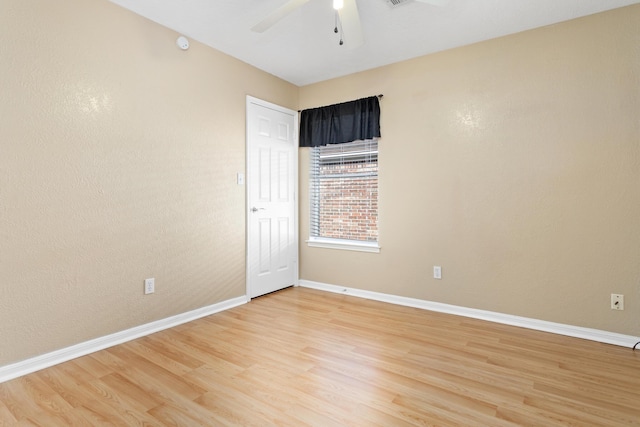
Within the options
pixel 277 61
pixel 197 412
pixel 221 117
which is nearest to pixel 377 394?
pixel 197 412

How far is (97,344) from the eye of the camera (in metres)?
2.40

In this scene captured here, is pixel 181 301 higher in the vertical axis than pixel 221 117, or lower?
lower

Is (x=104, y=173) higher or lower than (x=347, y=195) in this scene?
higher

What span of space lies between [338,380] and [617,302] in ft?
7.46

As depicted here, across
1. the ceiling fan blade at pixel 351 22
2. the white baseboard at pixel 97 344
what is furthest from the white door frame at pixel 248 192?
the ceiling fan blade at pixel 351 22

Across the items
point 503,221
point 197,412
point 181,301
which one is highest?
point 503,221

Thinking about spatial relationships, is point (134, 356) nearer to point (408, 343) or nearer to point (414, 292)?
point (408, 343)

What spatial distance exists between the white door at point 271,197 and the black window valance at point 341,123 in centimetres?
18

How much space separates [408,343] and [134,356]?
6.53 feet

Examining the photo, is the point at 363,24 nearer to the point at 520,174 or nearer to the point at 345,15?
the point at 345,15

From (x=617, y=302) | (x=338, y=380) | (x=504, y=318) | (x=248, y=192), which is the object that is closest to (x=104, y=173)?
(x=248, y=192)

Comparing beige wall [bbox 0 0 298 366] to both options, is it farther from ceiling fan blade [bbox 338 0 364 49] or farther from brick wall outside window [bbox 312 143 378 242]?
ceiling fan blade [bbox 338 0 364 49]

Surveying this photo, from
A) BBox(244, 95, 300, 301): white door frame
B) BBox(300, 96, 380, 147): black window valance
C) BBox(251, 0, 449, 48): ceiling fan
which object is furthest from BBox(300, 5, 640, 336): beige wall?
BBox(251, 0, 449, 48): ceiling fan

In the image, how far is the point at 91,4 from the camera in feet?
7.73
